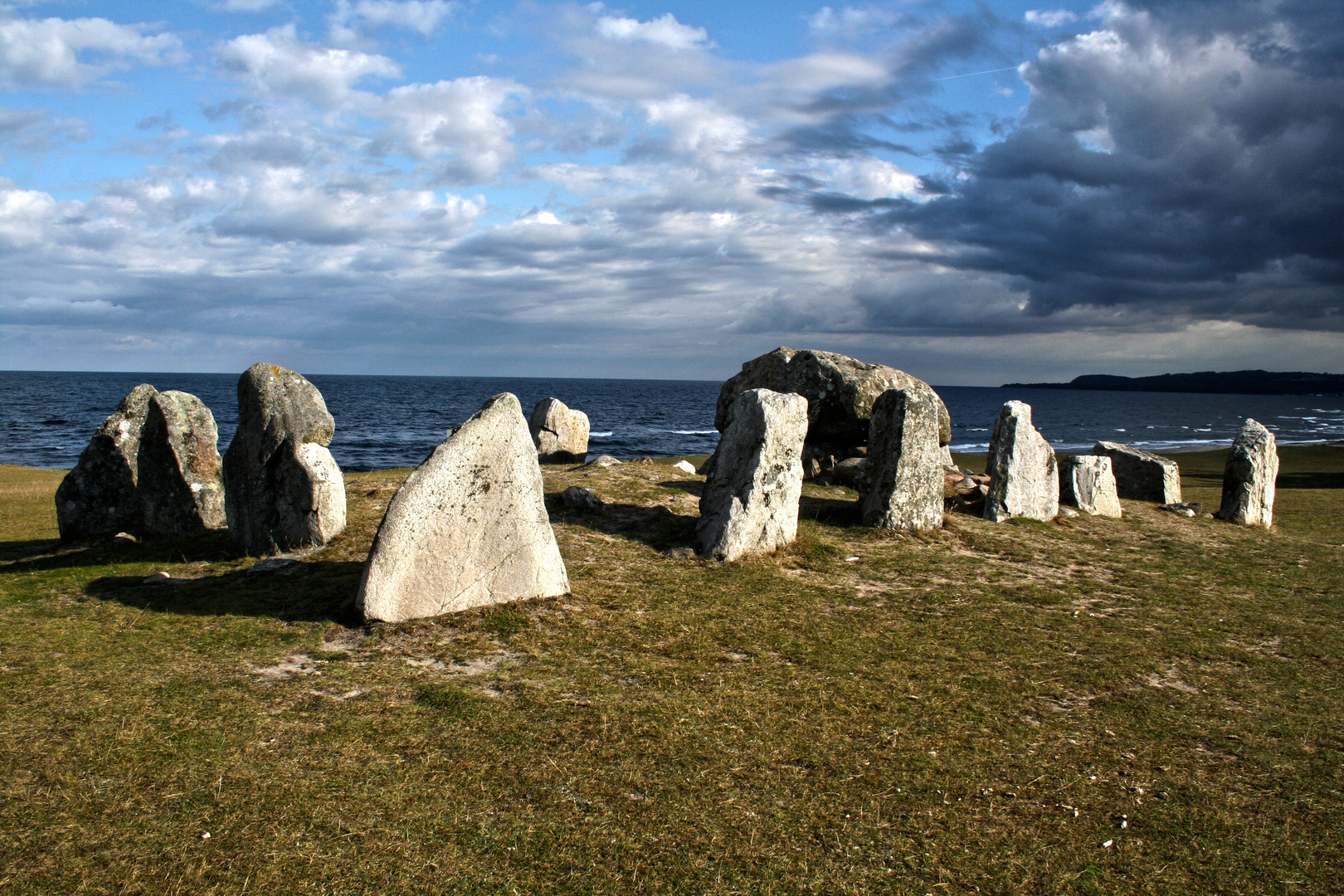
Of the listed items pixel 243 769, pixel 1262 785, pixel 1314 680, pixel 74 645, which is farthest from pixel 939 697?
pixel 74 645

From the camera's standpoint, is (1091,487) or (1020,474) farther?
(1091,487)

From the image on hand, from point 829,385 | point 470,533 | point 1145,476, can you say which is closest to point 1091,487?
point 1145,476

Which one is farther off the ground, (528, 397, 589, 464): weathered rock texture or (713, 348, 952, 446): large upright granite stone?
(713, 348, 952, 446): large upright granite stone

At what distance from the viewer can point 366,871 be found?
4215 millimetres

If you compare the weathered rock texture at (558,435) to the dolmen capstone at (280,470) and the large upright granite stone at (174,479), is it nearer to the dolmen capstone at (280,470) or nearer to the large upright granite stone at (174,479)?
the large upright granite stone at (174,479)

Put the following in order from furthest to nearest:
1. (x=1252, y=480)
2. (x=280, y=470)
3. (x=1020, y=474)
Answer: (x=1252, y=480) < (x=1020, y=474) < (x=280, y=470)

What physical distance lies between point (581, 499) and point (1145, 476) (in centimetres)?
1354

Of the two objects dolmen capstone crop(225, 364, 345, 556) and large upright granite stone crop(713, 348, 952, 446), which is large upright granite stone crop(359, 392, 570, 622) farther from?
large upright granite stone crop(713, 348, 952, 446)

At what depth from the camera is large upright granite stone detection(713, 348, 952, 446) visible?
1748 centimetres

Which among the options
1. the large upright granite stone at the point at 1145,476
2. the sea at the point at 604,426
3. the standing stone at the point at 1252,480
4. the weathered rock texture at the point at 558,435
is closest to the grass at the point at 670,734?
the standing stone at the point at 1252,480

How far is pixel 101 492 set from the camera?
12.0 metres

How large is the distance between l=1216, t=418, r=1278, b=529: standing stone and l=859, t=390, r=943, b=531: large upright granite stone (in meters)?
7.73

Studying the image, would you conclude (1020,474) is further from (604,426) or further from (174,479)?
(604,426)

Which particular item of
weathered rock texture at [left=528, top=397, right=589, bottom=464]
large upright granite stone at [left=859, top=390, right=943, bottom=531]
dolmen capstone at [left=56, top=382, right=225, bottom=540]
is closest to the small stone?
large upright granite stone at [left=859, top=390, right=943, bottom=531]
